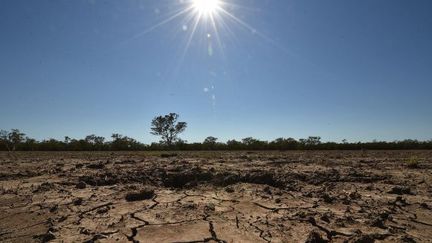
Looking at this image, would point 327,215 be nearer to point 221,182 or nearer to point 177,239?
point 177,239

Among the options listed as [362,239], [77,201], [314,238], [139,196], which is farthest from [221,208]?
[77,201]

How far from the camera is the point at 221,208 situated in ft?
12.7

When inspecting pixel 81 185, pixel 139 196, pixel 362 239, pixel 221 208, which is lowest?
pixel 362 239

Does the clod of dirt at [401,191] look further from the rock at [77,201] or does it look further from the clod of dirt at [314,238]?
the rock at [77,201]

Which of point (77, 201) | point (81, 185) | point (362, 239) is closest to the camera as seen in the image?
point (362, 239)

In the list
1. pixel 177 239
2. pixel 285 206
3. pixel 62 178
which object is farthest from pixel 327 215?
pixel 62 178

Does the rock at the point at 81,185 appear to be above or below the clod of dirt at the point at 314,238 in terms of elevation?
above

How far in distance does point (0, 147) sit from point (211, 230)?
78.1ft

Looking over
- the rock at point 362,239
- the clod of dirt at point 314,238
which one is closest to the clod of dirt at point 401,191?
the rock at point 362,239

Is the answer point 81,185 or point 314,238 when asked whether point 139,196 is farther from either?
point 314,238

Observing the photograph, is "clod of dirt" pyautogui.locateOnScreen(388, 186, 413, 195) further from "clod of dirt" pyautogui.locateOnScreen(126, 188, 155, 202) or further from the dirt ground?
"clod of dirt" pyautogui.locateOnScreen(126, 188, 155, 202)

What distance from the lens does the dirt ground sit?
2961mm

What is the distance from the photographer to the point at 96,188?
16.8 feet

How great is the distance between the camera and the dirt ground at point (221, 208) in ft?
9.71
